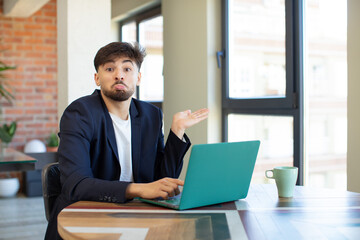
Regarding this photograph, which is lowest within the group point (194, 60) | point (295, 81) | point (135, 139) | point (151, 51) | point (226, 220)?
point (226, 220)

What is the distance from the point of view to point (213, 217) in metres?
1.41

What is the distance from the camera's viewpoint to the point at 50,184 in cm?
190

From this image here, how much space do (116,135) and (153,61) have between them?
3.70 meters

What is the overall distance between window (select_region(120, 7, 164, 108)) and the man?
10.4 feet

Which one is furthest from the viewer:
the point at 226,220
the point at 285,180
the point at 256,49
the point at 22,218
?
the point at 22,218

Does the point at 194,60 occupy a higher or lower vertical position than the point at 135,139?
→ higher

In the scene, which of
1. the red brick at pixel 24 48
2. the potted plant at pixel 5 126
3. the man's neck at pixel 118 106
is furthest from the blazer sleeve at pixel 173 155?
the red brick at pixel 24 48

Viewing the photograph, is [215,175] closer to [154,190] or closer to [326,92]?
[154,190]

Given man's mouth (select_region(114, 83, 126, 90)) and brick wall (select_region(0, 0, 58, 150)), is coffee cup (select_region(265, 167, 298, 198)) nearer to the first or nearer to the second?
man's mouth (select_region(114, 83, 126, 90))

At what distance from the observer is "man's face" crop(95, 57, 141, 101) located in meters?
1.99

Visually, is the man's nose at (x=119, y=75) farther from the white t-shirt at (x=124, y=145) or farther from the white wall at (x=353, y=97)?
the white wall at (x=353, y=97)

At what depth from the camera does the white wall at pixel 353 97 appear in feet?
8.97

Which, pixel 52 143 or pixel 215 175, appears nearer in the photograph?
pixel 215 175

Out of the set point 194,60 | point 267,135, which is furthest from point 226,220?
point 194,60
